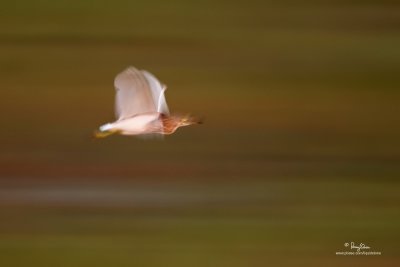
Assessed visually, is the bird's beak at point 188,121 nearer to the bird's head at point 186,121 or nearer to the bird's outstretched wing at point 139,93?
the bird's head at point 186,121

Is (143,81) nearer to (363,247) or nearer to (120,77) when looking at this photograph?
(120,77)

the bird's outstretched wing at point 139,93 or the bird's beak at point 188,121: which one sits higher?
the bird's beak at point 188,121

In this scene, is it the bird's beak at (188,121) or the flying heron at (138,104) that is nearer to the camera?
the flying heron at (138,104)

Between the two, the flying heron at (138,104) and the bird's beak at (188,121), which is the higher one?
the bird's beak at (188,121)

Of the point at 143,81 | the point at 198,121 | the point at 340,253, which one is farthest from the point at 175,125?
the point at 340,253

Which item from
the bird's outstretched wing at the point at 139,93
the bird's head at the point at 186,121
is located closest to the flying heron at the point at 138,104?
the bird's outstretched wing at the point at 139,93

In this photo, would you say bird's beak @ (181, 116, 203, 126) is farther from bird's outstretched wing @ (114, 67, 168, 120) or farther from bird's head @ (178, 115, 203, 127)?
bird's outstretched wing @ (114, 67, 168, 120)

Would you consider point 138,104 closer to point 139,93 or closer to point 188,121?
point 139,93

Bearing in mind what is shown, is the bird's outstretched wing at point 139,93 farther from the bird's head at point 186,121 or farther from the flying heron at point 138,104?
the bird's head at point 186,121
